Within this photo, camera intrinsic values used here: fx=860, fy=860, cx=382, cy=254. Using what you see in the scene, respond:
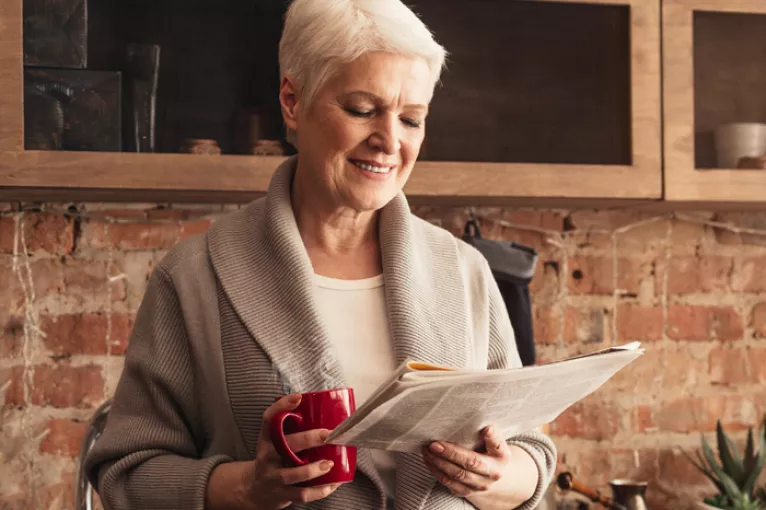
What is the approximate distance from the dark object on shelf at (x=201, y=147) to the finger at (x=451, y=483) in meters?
0.82

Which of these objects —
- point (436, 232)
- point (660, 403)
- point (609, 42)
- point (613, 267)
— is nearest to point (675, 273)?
point (613, 267)

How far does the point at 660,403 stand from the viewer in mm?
2125

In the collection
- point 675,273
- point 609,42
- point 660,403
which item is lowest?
point 660,403

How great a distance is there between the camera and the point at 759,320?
7.14 feet

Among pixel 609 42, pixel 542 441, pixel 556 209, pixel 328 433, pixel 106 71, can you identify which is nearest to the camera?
pixel 328 433

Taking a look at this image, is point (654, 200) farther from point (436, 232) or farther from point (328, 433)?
point (328, 433)

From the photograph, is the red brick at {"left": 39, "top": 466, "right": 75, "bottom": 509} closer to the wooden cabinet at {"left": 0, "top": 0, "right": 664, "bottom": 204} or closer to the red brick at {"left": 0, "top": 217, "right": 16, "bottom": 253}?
the red brick at {"left": 0, "top": 217, "right": 16, "bottom": 253}

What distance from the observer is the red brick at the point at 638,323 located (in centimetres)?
212

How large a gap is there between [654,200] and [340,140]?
89 cm

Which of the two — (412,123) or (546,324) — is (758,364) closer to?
(546,324)

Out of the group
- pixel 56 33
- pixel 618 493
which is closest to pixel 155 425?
pixel 56 33

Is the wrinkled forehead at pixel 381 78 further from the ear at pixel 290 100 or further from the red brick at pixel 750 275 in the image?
the red brick at pixel 750 275

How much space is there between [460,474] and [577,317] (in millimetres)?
1182

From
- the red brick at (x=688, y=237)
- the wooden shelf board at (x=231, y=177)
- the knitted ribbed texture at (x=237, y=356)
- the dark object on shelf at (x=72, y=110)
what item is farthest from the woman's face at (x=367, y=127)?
the red brick at (x=688, y=237)
